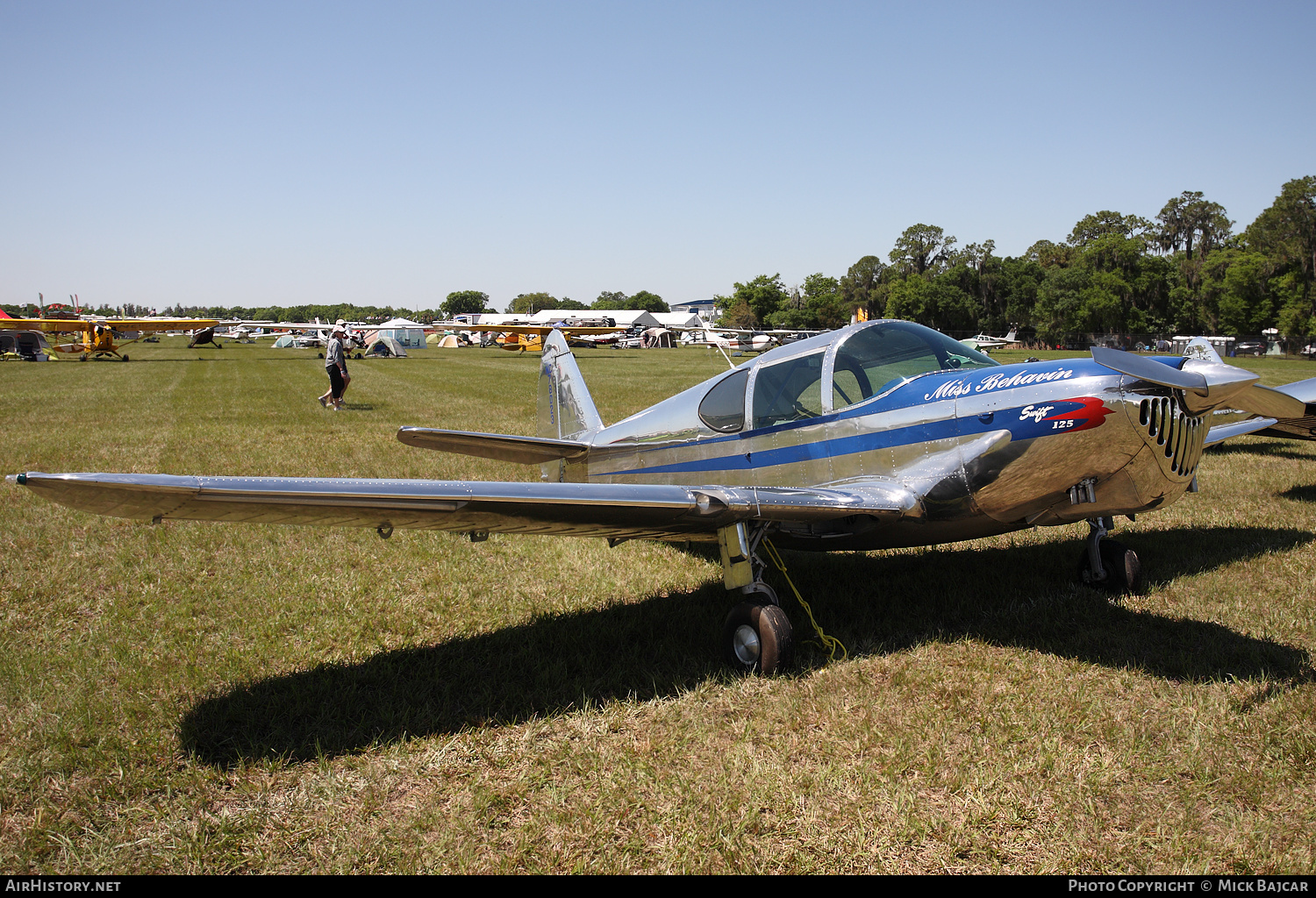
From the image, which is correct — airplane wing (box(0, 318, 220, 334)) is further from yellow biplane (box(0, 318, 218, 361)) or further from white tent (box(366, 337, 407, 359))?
white tent (box(366, 337, 407, 359))

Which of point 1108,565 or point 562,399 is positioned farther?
point 562,399

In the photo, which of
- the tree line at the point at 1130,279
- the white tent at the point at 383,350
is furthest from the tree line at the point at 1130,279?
the white tent at the point at 383,350

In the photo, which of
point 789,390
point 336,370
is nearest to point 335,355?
point 336,370

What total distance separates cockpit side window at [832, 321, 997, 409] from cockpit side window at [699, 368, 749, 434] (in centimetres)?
86

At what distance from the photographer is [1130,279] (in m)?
87.2

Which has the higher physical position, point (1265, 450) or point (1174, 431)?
point (1174, 431)

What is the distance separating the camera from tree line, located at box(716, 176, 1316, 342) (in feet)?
246

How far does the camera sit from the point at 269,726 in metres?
3.84

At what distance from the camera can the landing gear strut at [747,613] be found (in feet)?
14.7

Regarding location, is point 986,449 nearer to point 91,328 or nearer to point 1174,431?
point 1174,431

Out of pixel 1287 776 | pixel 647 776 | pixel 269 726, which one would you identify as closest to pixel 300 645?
pixel 269 726

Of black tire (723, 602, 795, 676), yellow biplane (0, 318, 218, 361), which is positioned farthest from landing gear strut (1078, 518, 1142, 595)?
yellow biplane (0, 318, 218, 361)

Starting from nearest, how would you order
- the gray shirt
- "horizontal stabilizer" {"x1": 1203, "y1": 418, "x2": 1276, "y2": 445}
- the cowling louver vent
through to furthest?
the cowling louver vent, "horizontal stabilizer" {"x1": 1203, "y1": 418, "x2": 1276, "y2": 445}, the gray shirt

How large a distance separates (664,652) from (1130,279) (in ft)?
332
